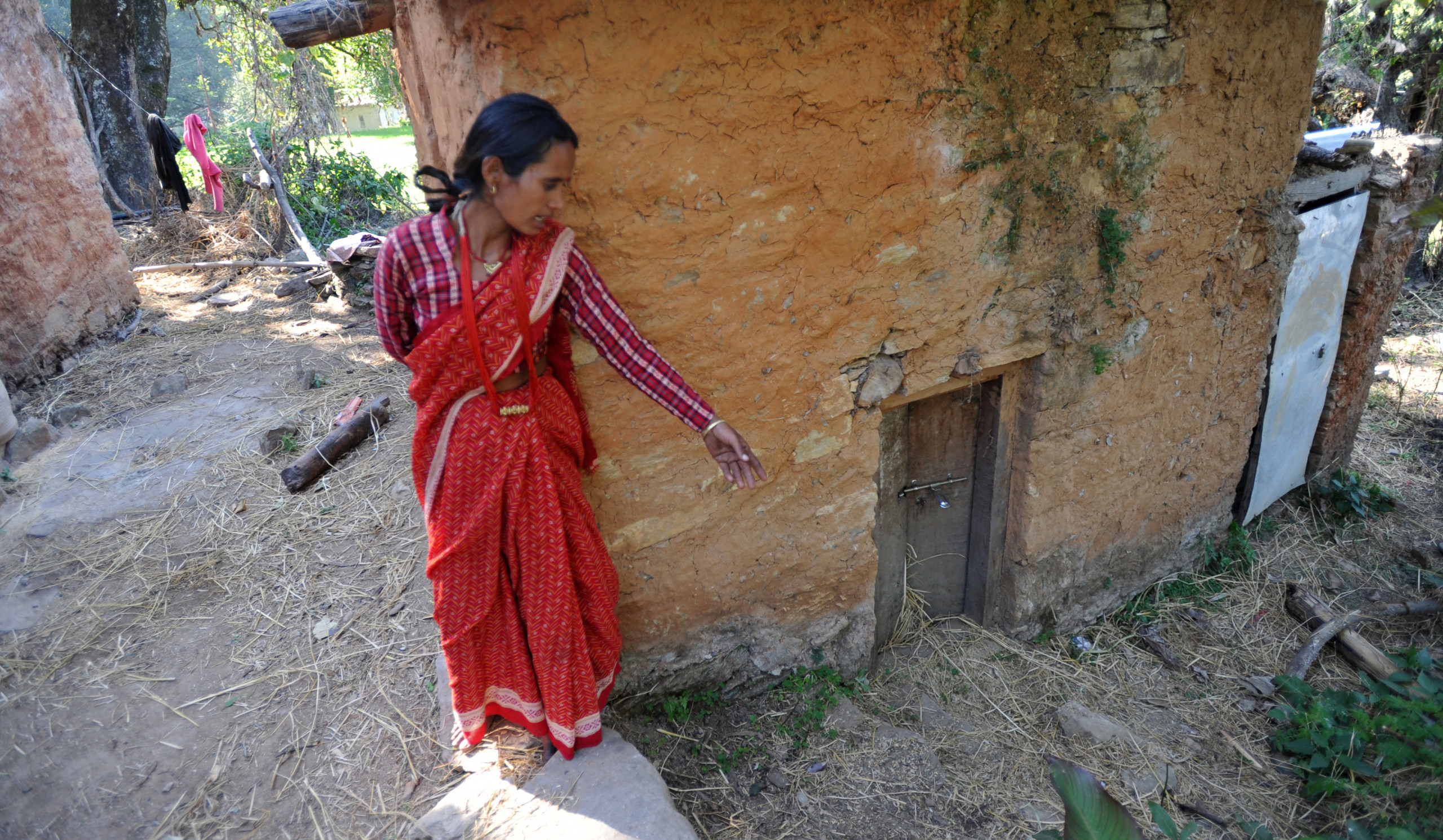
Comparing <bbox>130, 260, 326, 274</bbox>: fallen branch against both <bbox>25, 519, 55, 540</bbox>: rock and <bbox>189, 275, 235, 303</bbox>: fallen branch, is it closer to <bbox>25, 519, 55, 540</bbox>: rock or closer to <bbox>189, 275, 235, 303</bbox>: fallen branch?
<bbox>189, 275, 235, 303</bbox>: fallen branch

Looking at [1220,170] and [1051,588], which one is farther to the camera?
[1051,588]

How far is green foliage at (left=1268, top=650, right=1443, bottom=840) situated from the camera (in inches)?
105

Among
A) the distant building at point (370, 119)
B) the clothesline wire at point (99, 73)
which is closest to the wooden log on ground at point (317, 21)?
the clothesline wire at point (99, 73)

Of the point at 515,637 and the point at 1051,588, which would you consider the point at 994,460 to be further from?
the point at 515,637

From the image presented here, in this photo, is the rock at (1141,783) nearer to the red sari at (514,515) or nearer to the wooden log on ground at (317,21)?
the red sari at (514,515)

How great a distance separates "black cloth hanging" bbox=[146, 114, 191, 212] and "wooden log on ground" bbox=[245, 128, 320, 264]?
0.75 meters

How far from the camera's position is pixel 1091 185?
320cm

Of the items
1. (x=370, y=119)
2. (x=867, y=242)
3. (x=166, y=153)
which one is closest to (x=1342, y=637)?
(x=867, y=242)

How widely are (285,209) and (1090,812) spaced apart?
8.88 meters

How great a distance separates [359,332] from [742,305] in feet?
15.5

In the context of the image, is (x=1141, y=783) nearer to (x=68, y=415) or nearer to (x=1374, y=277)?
(x=1374, y=277)

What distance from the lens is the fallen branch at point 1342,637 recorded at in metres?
3.64

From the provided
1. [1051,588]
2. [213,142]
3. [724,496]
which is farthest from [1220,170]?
[213,142]

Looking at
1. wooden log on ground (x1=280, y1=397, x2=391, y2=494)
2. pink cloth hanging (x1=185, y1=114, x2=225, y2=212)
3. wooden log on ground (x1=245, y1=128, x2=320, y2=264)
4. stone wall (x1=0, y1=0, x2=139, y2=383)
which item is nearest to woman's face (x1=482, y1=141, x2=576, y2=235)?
wooden log on ground (x1=280, y1=397, x2=391, y2=494)
